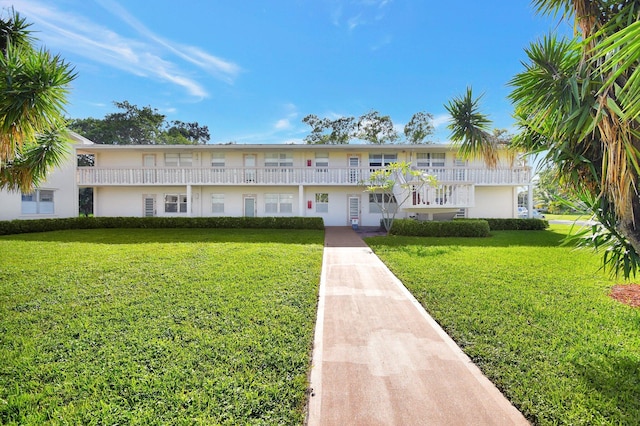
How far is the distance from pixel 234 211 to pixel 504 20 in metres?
16.8

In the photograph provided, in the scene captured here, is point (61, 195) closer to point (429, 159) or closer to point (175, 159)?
point (175, 159)

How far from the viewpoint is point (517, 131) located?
14.9 feet

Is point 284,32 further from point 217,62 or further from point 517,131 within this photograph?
point 517,131

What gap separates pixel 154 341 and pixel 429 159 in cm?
1881

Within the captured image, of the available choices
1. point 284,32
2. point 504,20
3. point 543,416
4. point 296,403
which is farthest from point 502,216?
point 296,403

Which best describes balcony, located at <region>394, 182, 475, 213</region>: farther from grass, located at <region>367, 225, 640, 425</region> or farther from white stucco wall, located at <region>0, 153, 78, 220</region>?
white stucco wall, located at <region>0, 153, 78, 220</region>

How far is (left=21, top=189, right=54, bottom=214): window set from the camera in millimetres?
15083

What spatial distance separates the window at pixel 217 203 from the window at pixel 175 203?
6.61 feet

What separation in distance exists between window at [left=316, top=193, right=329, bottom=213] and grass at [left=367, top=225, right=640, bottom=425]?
34.9 feet

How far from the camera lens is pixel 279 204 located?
18.7 meters

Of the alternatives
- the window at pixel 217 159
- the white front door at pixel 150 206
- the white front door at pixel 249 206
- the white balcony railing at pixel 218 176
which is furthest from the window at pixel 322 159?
the white front door at pixel 150 206

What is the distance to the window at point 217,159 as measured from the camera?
61.6ft

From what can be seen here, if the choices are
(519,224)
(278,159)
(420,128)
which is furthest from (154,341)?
(420,128)

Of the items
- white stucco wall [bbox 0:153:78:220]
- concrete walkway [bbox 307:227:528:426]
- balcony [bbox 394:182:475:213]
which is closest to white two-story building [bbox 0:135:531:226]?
white stucco wall [bbox 0:153:78:220]
